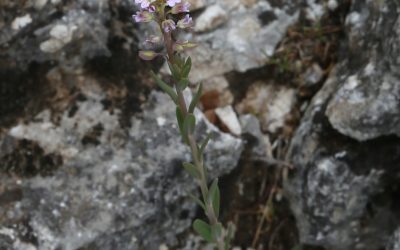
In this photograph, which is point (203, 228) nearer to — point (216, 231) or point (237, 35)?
point (216, 231)

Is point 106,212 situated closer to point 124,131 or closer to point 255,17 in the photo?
point 124,131

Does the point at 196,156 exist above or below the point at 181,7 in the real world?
below

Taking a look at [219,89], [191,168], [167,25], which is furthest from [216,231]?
[219,89]

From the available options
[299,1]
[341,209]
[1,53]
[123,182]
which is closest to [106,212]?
[123,182]

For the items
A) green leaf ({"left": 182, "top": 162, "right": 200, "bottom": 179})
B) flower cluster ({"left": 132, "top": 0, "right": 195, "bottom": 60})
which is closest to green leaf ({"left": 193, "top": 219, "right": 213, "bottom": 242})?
green leaf ({"left": 182, "top": 162, "right": 200, "bottom": 179})

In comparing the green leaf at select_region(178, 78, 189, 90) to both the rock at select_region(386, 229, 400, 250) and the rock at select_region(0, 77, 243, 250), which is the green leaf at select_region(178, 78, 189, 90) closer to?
the rock at select_region(0, 77, 243, 250)

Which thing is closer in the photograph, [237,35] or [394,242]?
[394,242]
